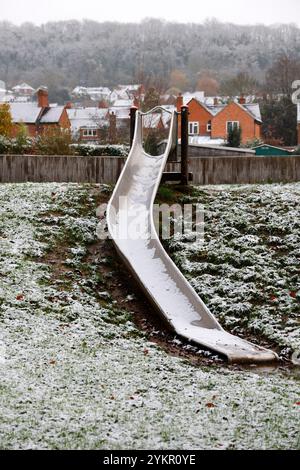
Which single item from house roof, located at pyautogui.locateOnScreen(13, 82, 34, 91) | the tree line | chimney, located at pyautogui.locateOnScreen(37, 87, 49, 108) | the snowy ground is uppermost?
the tree line

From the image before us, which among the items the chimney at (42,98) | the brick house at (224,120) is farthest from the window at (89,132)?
the brick house at (224,120)

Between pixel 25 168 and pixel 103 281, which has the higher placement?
pixel 25 168

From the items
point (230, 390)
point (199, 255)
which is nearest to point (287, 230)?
point (199, 255)

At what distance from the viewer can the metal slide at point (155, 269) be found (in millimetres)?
10594

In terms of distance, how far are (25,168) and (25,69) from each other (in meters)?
122

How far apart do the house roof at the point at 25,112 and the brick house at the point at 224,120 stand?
51.5 feet

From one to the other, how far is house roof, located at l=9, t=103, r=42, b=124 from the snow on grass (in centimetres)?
4917

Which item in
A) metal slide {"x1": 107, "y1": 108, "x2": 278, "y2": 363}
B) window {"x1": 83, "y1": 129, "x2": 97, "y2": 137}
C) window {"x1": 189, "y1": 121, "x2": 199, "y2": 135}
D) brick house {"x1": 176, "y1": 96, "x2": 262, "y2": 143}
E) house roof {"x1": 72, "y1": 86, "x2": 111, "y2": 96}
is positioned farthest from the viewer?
house roof {"x1": 72, "y1": 86, "x2": 111, "y2": 96}

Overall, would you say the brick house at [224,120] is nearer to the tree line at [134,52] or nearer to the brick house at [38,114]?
the brick house at [38,114]

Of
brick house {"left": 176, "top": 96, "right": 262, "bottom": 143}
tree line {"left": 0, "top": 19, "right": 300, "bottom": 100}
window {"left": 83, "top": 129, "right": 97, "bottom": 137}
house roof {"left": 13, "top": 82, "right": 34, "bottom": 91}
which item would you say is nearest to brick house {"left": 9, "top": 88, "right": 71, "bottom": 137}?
window {"left": 83, "top": 129, "right": 97, "bottom": 137}

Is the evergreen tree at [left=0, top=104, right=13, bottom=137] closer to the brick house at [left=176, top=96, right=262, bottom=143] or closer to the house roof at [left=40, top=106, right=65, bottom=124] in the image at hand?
the brick house at [left=176, top=96, right=262, bottom=143]

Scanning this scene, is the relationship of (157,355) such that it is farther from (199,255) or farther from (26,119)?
(26,119)

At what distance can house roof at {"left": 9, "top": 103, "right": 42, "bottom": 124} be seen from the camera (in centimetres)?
6531

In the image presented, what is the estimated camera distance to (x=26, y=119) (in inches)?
2574
